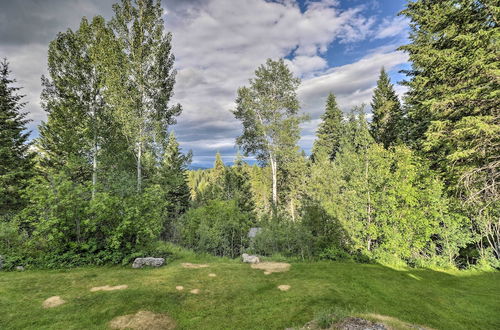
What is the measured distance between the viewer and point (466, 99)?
28.5ft

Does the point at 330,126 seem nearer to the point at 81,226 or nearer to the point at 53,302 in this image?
the point at 81,226

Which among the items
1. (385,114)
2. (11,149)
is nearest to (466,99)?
(385,114)

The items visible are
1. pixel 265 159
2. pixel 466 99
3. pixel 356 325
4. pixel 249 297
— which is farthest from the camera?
pixel 265 159

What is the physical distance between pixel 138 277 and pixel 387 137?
2006 cm

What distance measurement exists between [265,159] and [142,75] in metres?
10.5

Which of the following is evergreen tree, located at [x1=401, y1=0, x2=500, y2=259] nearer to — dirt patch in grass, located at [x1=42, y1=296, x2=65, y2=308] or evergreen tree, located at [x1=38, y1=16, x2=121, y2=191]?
dirt patch in grass, located at [x1=42, y1=296, x2=65, y2=308]

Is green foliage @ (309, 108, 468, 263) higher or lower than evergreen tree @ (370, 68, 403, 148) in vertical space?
lower

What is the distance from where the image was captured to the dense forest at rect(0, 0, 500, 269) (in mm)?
7992

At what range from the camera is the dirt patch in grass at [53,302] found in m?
4.82

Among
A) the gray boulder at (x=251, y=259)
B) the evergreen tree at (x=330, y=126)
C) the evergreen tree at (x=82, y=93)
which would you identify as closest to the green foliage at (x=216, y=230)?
the gray boulder at (x=251, y=259)

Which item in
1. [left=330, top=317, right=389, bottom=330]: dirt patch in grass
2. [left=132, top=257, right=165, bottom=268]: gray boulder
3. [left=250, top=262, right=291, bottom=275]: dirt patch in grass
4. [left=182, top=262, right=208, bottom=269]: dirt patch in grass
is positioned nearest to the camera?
[left=330, top=317, right=389, bottom=330]: dirt patch in grass

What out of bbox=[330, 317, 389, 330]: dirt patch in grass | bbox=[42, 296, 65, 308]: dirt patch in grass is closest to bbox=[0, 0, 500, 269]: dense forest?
bbox=[42, 296, 65, 308]: dirt patch in grass

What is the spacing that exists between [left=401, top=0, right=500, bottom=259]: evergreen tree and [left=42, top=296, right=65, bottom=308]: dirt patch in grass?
12222mm

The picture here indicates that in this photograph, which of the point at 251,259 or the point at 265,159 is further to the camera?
the point at 265,159
